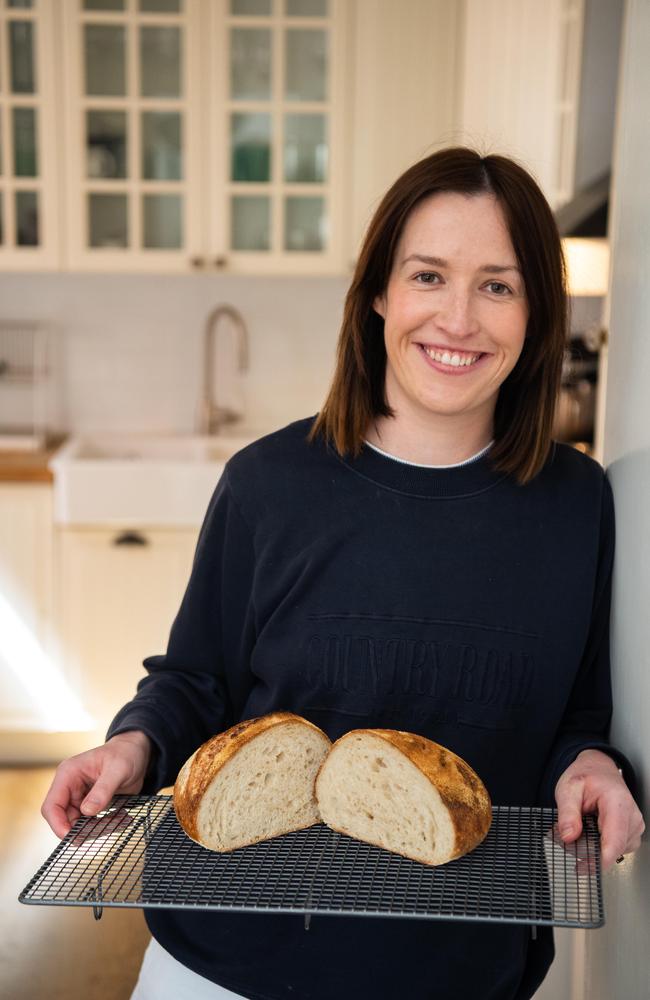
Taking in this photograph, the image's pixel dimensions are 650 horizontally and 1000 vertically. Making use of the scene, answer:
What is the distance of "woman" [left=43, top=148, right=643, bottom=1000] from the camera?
111 cm

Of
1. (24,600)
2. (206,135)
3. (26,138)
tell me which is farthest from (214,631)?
(26,138)

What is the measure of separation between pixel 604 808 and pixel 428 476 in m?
0.40

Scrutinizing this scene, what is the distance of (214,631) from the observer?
1.26 meters

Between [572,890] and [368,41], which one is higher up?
[368,41]

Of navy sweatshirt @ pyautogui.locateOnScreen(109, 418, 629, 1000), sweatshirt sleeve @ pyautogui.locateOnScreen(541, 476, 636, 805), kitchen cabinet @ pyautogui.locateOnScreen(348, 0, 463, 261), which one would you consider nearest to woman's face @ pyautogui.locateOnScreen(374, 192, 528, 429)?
navy sweatshirt @ pyautogui.locateOnScreen(109, 418, 629, 1000)

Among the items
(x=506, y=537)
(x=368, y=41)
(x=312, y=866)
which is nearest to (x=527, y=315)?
(x=506, y=537)

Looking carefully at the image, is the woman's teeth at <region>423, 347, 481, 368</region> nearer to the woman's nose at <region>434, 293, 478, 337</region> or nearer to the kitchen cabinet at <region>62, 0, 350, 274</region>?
the woman's nose at <region>434, 293, 478, 337</region>

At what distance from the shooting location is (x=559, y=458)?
4.09 feet

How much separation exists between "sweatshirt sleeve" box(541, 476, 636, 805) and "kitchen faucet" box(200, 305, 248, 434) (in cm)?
256

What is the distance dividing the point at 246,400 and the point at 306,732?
110 inches

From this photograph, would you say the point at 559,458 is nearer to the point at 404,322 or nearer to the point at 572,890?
the point at 404,322

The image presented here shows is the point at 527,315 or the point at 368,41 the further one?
the point at 368,41

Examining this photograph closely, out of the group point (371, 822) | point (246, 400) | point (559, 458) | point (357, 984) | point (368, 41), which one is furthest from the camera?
point (246, 400)

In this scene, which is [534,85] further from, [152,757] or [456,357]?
[152,757]
